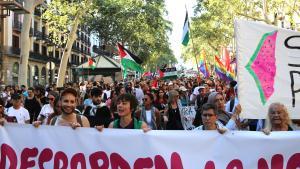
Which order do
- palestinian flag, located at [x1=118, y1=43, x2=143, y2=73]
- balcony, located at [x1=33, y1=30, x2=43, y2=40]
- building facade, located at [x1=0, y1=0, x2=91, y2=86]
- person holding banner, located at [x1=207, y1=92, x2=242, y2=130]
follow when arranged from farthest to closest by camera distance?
balcony, located at [x1=33, y1=30, x2=43, y2=40] → building facade, located at [x1=0, y1=0, x2=91, y2=86] → palestinian flag, located at [x1=118, y1=43, x2=143, y2=73] → person holding banner, located at [x1=207, y1=92, x2=242, y2=130]

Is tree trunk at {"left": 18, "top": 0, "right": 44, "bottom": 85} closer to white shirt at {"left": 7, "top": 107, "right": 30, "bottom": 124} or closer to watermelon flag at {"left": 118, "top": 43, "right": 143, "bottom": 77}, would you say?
watermelon flag at {"left": 118, "top": 43, "right": 143, "bottom": 77}

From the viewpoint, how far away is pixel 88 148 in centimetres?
475

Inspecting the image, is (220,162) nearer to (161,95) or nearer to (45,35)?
(161,95)

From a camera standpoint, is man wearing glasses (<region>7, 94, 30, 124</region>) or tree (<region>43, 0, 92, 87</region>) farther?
tree (<region>43, 0, 92, 87</region>)

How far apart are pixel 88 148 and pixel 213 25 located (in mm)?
45476

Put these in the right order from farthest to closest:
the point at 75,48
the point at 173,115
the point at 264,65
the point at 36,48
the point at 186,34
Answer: the point at 75,48
the point at 36,48
the point at 186,34
the point at 173,115
the point at 264,65

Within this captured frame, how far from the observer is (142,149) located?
15.4ft

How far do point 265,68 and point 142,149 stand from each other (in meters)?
1.47

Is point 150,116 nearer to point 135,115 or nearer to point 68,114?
point 135,115

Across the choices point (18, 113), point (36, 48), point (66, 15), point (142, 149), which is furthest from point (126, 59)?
point (36, 48)

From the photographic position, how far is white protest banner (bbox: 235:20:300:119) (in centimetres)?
487

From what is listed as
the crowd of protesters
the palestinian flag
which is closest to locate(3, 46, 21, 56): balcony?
the palestinian flag

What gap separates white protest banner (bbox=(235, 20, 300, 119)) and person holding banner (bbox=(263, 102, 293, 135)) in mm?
61

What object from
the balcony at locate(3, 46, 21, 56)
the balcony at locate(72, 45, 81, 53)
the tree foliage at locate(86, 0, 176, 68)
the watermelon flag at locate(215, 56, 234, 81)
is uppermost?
the balcony at locate(72, 45, 81, 53)
